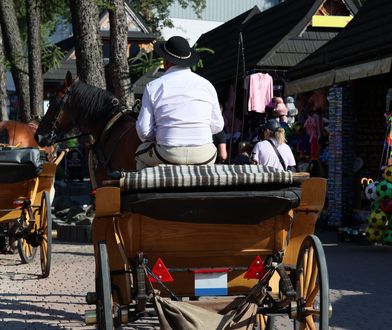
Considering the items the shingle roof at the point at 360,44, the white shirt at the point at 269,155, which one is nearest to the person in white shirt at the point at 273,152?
the white shirt at the point at 269,155

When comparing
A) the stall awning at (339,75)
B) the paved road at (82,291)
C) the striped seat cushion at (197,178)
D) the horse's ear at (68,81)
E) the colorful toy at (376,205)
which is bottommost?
the paved road at (82,291)

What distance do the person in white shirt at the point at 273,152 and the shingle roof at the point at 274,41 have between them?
7.82 metres

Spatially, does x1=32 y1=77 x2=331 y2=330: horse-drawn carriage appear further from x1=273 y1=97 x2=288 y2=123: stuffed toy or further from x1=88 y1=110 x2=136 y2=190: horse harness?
x1=273 y1=97 x2=288 y2=123: stuffed toy

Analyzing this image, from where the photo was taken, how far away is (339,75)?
1412cm

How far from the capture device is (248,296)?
5.25 m

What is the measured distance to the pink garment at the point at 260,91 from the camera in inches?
736

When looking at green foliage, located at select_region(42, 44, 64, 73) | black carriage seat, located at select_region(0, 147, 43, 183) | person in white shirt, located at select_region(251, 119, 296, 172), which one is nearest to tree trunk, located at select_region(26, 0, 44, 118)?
green foliage, located at select_region(42, 44, 64, 73)

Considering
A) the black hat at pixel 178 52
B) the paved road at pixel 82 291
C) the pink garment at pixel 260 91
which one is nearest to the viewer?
the black hat at pixel 178 52

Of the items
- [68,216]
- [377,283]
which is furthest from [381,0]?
[377,283]

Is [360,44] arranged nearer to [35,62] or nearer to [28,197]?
[28,197]

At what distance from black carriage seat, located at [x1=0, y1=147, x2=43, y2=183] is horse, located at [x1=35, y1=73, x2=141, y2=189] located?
17.8 inches

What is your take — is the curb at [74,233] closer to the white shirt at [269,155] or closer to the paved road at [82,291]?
the paved road at [82,291]

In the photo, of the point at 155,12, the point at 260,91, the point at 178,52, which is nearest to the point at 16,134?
the point at 260,91

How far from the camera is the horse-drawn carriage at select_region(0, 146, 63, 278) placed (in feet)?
32.7
